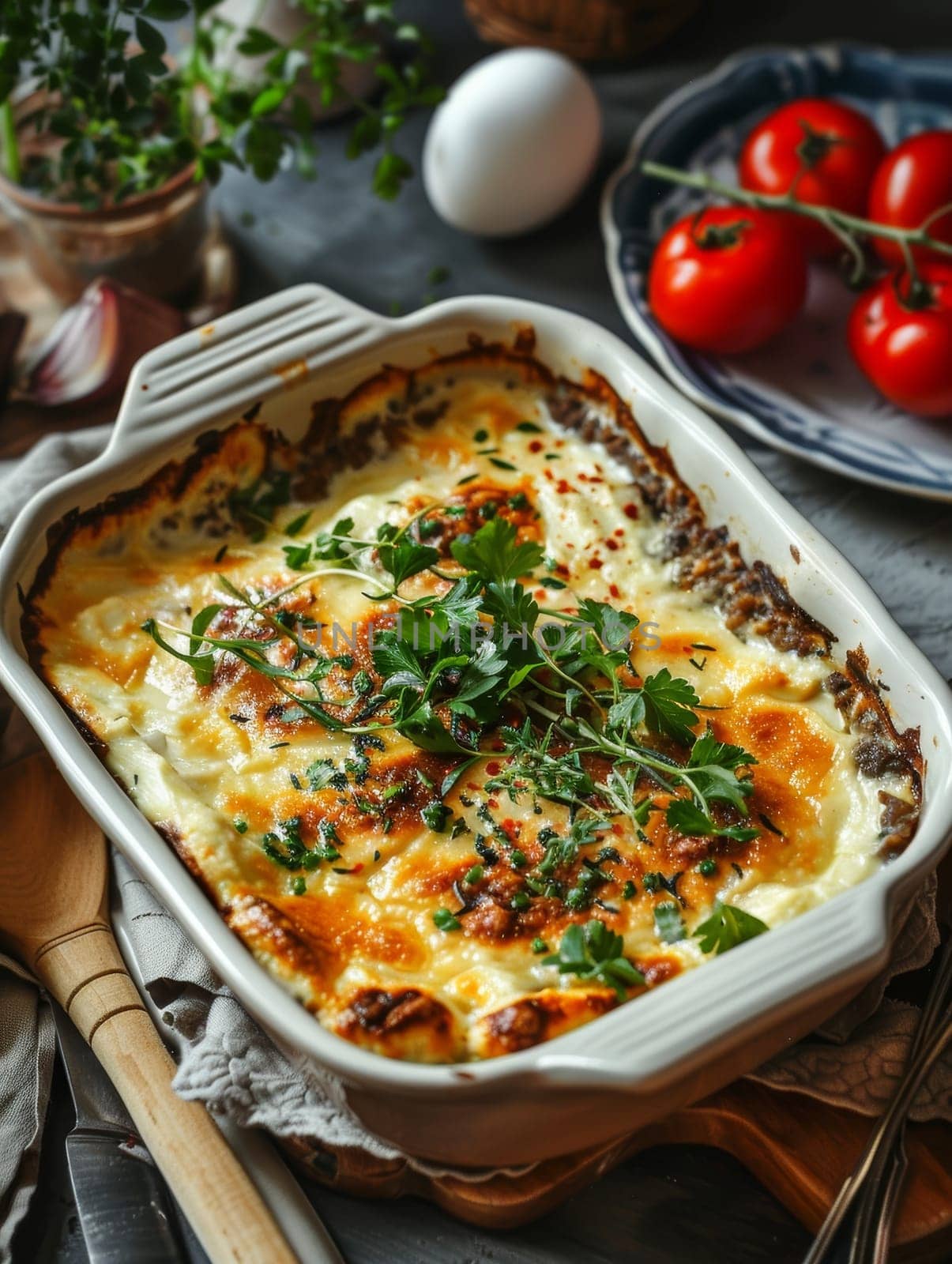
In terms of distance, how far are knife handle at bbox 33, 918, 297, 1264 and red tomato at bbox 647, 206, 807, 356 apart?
1.64 m

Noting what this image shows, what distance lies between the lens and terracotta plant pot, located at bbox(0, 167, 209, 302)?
2676 mm

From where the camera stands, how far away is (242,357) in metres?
2.21

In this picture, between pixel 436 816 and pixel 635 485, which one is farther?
pixel 635 485

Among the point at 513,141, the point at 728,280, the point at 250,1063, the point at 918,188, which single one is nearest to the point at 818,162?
the point at 918,188

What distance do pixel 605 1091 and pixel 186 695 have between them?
2.99 feet

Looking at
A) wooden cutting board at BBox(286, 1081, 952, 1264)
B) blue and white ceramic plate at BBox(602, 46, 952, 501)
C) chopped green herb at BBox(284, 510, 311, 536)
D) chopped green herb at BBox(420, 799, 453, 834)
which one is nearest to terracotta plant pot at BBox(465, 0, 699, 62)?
blue and white ceramic plate at BBox(602, 46, 952, 501)

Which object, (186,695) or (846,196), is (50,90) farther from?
(846,196)

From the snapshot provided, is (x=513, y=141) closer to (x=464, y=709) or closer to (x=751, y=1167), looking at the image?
(x=464, y=709)

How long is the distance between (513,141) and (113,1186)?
86.7 inches

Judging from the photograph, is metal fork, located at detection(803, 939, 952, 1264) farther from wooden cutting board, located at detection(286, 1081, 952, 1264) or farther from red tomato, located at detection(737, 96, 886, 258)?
red tomato, located at detection(737, 96, 886, 258)

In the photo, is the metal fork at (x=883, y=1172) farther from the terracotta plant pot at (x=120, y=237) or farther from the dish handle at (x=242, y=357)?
the terracotta plant pot at (x=120, y=237)

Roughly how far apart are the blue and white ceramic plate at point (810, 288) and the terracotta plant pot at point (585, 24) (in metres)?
0.29

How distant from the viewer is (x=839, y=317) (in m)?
2.86

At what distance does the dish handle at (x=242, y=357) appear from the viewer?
2.15m
